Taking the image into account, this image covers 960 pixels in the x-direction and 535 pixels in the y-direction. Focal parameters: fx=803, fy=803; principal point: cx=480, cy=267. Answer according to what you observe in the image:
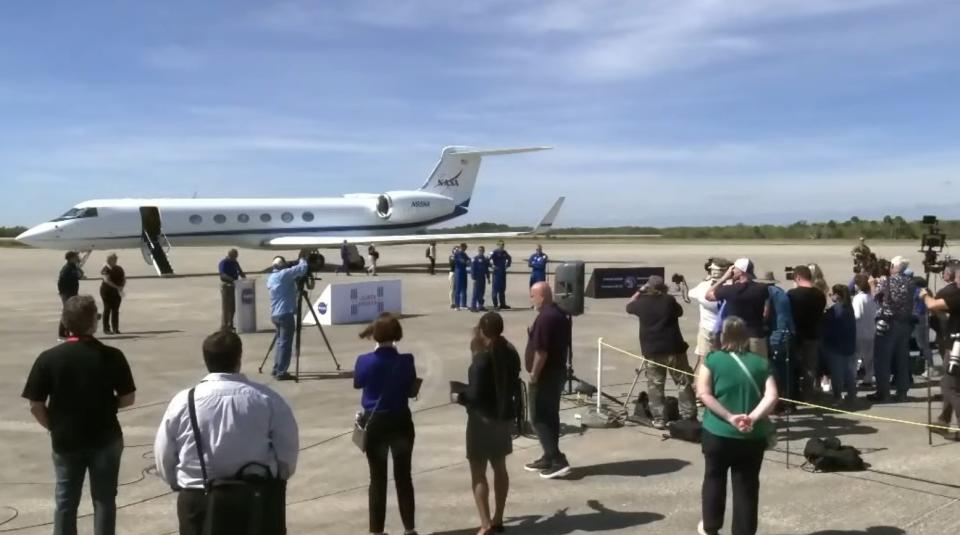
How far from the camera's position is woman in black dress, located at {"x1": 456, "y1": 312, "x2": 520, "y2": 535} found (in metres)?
5.30

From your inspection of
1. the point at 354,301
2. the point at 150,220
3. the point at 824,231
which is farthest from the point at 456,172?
the point at 824,231

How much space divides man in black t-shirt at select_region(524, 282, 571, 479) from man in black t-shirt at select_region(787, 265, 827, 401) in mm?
3532

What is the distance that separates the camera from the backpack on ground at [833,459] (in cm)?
666

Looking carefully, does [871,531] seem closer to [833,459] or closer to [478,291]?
[833,459]

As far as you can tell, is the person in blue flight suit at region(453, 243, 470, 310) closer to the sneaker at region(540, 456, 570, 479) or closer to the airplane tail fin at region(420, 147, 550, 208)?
the sneaker at region(540, 456, 570, 479)

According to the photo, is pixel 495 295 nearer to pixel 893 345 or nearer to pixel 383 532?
pixel 893 345

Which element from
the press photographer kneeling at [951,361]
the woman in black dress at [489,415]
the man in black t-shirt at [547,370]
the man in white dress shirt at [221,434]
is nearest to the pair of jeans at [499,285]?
the press photographer kneeling at [951,361]

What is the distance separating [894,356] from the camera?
30.8 ft

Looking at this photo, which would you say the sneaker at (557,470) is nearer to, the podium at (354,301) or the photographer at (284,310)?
the photographer at (284,310)

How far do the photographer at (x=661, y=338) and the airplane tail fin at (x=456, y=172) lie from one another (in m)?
33.1

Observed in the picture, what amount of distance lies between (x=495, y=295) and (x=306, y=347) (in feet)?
23.4

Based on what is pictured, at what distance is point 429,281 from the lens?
2834cm

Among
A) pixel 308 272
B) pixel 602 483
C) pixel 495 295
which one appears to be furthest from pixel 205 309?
pixel 602 483

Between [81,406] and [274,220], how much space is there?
3073cm
